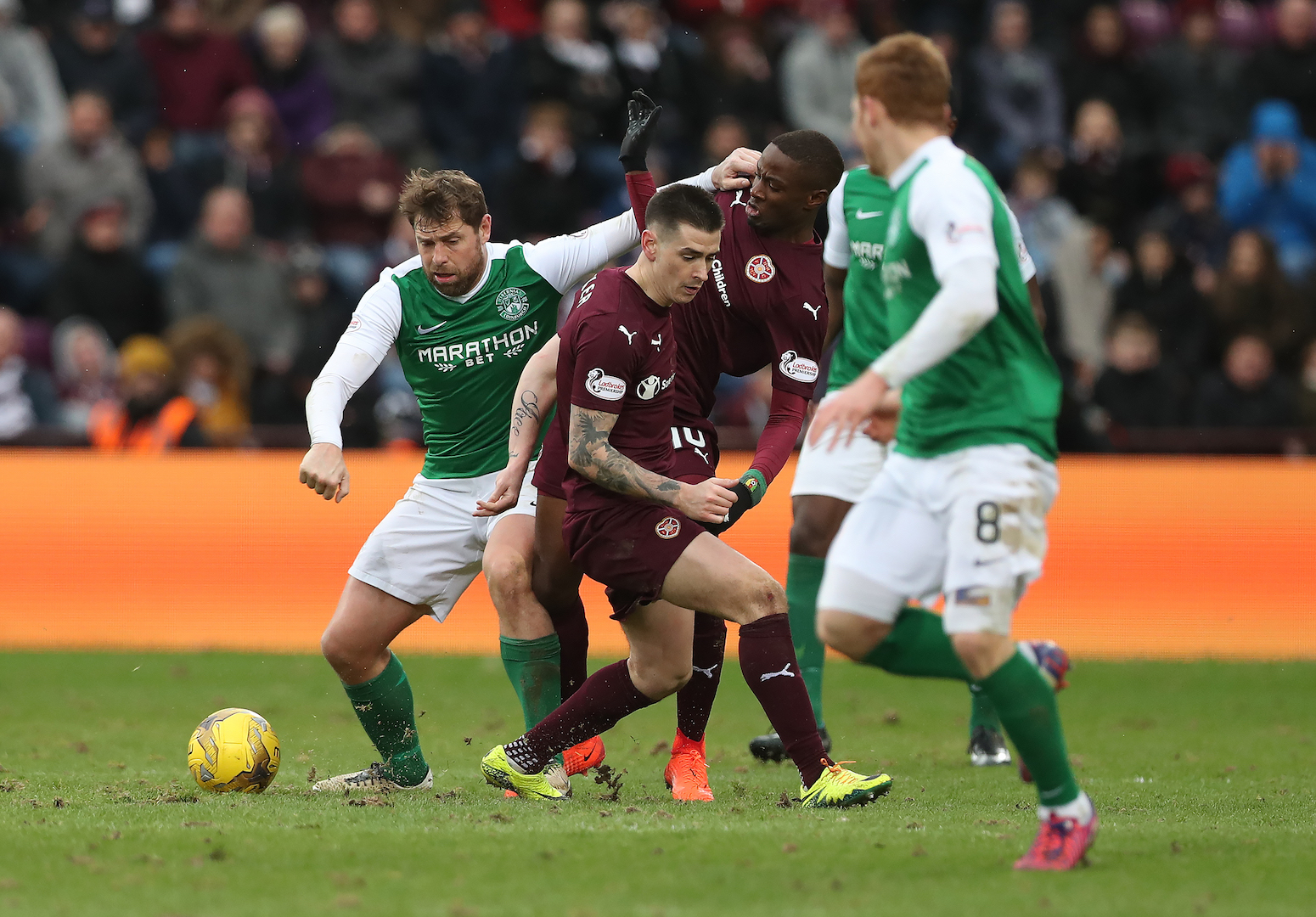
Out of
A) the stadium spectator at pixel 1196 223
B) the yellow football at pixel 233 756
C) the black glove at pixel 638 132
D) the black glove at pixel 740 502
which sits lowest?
the yellow football at pixel 233 756

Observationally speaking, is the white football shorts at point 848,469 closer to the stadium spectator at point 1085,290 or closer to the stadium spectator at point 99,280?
the stadium spectator at point 1085,290

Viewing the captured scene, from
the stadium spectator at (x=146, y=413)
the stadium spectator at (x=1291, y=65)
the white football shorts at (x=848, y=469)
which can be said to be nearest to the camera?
the white football shorts at (x=848, y=469)

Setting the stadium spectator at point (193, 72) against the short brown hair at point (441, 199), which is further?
the stadium spectator at point (193, 72)

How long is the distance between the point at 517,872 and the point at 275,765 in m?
2.11

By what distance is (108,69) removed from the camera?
1521 centimetres

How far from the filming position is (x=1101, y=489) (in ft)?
39.3

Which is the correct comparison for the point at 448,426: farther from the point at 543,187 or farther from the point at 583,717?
the point at 543,187

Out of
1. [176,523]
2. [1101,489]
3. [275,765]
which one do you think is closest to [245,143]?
[176,523]

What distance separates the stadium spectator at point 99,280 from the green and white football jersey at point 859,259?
318 inches

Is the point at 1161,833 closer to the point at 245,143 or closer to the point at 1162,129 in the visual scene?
the point at 245,143

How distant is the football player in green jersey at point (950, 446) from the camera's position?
4922 mm

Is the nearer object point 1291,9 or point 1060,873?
point 1060,873

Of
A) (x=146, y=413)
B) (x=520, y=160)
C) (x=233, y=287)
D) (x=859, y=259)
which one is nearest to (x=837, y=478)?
(x=859, y=259)

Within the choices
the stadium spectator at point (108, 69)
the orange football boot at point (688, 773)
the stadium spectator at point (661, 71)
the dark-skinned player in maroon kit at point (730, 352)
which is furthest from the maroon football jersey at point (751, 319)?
the stadium spectator at point (108, 69)
